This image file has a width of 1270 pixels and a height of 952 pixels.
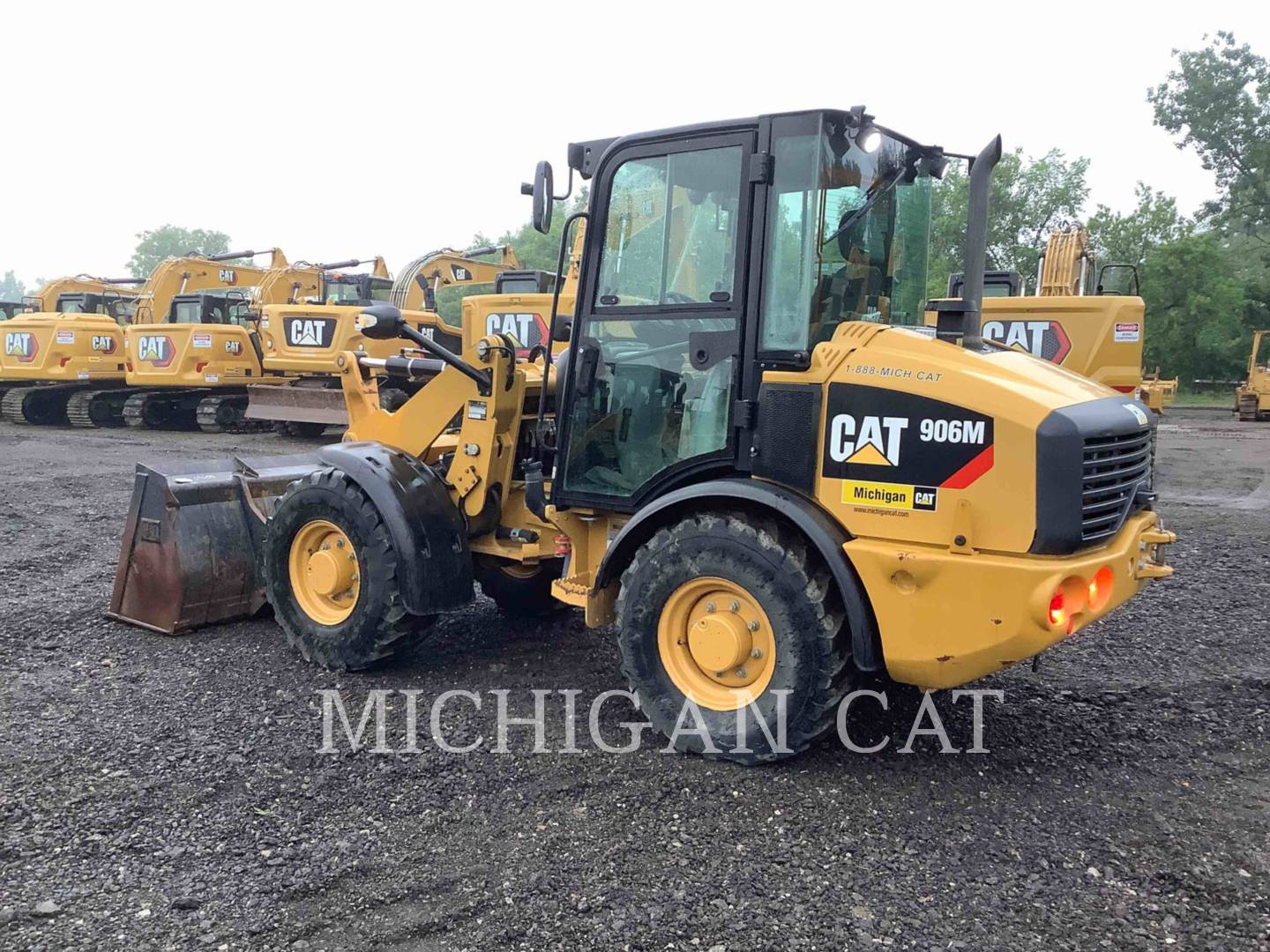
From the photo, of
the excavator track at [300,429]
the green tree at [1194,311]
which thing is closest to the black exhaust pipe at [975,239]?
the excavator track at [300,429]

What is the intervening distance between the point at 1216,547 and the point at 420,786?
6585mm

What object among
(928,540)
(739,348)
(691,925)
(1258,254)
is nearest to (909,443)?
(928,540)

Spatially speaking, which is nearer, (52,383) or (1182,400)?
(52,383)

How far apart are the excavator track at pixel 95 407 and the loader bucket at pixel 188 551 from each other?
53.2 ft

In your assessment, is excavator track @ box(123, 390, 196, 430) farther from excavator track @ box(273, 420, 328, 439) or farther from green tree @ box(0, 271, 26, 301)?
green tree @ box(0, 271, 26, 301)

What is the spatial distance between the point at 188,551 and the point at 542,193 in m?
2.75

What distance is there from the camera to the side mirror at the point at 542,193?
393cm

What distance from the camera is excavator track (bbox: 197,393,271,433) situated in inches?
718

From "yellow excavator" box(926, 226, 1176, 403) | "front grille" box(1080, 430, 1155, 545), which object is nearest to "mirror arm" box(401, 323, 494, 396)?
"front grille" box(1080, 430, 1155, 545)

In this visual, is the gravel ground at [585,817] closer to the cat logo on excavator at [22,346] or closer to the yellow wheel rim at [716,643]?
the yellow wheel rim at [716,643]

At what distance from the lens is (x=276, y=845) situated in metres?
3.19

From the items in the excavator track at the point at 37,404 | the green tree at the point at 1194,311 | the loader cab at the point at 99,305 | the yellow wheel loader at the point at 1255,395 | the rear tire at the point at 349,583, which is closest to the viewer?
the rear tire at the point at 349,583

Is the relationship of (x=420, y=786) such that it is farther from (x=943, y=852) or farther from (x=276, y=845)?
(x=943, y=852)

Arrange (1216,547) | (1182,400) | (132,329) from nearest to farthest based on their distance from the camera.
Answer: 1. (1216,547)
2. (132,329)
3. (1182,400)
